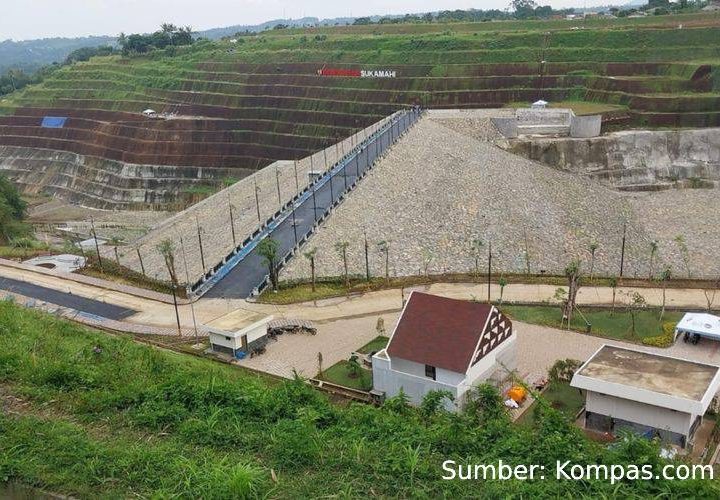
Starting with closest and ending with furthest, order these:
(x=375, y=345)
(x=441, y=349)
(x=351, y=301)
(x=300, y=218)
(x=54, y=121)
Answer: (x=441, y=349), (x=375, y=345), (x=351, y=301), (x=300, y=218), (x=54, y=121)

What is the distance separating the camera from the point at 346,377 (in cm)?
2556

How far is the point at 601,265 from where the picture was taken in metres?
40.1

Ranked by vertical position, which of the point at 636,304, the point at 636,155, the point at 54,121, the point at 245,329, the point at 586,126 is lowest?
the point at 636,304

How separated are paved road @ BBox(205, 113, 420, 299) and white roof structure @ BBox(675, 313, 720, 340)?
2067 cm

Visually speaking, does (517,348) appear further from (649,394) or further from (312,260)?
(312,260)

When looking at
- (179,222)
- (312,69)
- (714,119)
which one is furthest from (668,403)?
(312,69)

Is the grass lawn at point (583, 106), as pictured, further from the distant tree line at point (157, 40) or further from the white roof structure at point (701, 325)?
the distant tree line at point (157, 40)

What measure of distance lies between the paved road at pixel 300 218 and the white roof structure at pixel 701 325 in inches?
814

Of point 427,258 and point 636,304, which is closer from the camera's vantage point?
point 636,304

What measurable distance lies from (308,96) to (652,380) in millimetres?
69068

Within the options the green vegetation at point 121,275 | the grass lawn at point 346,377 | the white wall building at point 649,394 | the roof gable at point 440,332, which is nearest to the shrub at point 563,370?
the white wall building at point 649,394

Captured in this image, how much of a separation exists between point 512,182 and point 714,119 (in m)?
24.9

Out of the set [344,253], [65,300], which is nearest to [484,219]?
[344,253]

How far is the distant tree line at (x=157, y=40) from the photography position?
379 ft
